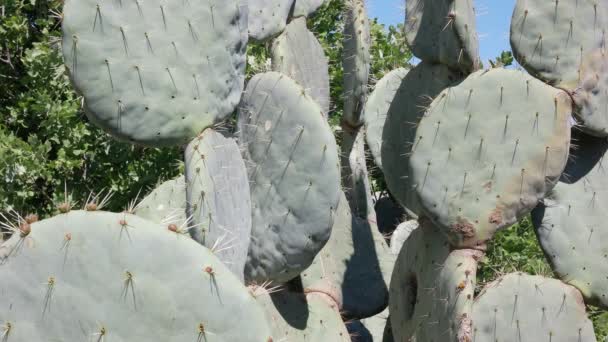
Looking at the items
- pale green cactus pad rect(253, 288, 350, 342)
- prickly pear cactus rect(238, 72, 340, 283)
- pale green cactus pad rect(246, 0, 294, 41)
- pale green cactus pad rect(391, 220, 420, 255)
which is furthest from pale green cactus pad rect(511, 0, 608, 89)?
pale green cactus pad rect(391, 220, 420, 255)

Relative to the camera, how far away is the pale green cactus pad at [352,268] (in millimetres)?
3809

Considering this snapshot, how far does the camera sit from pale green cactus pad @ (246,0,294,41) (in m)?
3.61

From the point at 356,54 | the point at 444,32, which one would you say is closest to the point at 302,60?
the point at 356,54

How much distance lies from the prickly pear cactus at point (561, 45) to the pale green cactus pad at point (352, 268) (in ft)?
3.53

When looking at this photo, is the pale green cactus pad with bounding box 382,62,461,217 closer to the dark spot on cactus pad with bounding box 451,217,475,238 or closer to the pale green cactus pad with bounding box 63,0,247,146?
the dark spot on cactus pad with bounding box 451,217,475,238

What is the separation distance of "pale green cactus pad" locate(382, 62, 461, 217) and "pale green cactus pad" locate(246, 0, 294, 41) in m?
0.56

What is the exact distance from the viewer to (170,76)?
266cm

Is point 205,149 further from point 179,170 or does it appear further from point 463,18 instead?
point 179,170

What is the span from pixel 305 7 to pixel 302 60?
37 centimetres

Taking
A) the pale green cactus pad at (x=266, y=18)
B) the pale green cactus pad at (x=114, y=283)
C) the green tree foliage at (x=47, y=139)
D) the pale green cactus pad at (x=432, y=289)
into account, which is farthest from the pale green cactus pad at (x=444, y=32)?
the green tree foliage at (x=47, y=139)

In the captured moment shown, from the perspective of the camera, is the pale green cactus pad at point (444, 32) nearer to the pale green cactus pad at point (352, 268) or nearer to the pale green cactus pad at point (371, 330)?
the pale green cactus pad at point (352, 268)

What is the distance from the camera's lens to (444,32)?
11.3ft

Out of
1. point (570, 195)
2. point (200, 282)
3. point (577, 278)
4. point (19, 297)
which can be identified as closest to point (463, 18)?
point (570, 195)

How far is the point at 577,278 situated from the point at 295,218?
1092mm
